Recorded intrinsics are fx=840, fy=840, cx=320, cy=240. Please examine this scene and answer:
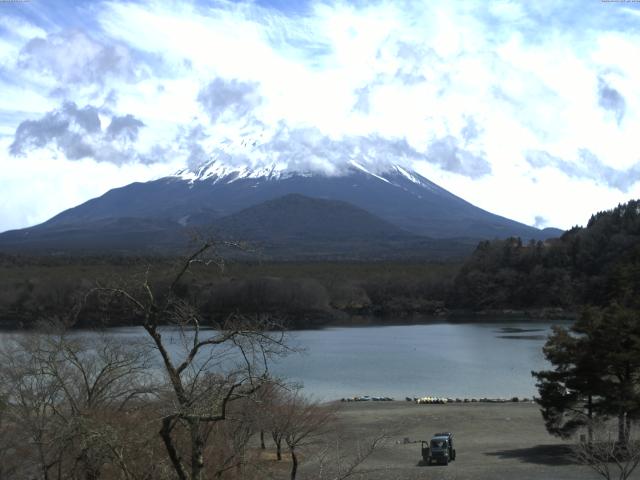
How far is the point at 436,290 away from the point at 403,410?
68160 millimetres

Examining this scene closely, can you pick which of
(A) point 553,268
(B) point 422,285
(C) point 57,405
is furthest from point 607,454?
(B) point 422,285

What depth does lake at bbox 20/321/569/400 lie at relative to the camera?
35750 mm

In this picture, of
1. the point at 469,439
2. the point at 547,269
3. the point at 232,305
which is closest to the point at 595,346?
the point at 469,439

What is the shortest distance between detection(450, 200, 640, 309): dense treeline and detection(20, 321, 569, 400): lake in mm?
23233

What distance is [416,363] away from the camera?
146 ft

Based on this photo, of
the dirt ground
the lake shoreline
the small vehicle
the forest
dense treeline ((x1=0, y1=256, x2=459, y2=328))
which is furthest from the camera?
the forest

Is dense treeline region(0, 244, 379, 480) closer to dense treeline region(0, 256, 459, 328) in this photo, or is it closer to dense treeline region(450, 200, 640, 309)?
dense treeline region(0, 256, 459, 328)

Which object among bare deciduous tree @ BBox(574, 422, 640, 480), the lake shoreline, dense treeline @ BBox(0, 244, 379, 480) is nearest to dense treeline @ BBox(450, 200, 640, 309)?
the lake shoreline

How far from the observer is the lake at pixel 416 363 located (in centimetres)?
3575

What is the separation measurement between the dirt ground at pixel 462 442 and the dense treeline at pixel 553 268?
2258 inches

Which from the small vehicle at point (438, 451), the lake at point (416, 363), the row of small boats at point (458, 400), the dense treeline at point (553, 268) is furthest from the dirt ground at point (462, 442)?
the dense treeline at point (553, 268)

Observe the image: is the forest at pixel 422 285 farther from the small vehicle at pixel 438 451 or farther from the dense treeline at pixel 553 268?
the small vehicle at pixel 438 451

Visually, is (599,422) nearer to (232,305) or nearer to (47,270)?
(232,305)

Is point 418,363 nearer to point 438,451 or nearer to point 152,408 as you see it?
point 438,451
